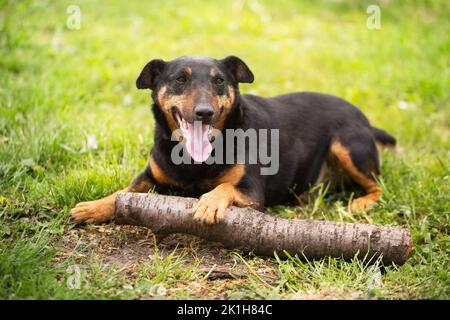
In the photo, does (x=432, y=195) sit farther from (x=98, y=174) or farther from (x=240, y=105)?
(x=98, y=174)

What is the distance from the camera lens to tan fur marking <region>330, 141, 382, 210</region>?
5078 millimetres

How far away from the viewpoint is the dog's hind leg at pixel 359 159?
16.6 feet

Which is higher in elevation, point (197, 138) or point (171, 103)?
point (171, 103)

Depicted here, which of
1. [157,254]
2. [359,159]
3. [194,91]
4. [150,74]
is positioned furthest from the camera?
[359,159]

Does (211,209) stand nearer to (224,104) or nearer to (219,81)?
(224,104)

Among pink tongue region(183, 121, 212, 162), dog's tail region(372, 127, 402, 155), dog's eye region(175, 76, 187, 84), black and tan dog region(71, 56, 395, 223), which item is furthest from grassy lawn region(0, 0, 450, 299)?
dog's eye region(175, 76, 187, 84)

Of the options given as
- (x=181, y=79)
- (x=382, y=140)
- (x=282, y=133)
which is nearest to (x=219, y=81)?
(x=181, y=79)

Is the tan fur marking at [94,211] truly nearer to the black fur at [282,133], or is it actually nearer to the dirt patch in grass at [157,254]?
the dirt patch in grass at [157,254]

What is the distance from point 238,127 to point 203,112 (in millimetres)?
590

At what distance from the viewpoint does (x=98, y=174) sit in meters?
4.72

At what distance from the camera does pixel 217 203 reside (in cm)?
383

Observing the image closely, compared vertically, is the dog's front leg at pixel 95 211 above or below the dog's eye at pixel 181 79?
below

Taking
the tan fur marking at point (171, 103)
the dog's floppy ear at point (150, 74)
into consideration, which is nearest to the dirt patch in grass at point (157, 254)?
the tan fur marking at point (171, 103)

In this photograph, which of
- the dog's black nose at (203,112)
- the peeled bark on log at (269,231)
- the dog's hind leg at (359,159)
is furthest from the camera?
the dog's hind leg at (359,159)
